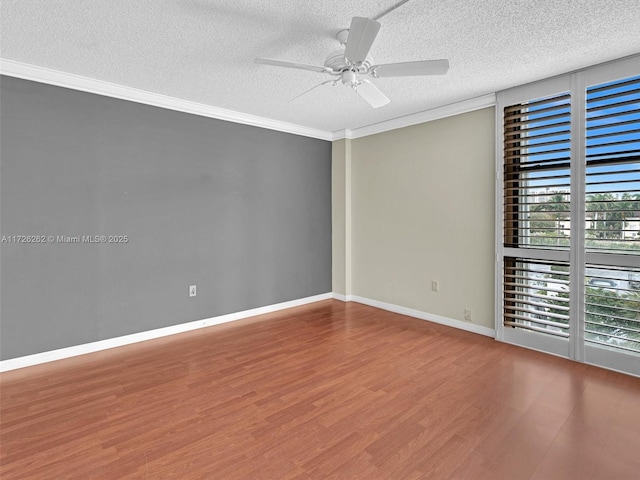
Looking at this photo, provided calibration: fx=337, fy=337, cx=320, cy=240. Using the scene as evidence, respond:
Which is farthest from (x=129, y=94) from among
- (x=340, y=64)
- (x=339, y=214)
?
(x=339, y=214)

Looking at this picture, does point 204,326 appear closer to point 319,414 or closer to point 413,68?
point 319,414

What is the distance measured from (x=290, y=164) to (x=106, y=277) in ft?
8.91

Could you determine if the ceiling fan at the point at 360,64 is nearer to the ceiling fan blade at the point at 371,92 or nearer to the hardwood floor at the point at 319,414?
the ceiling fan blade at the point at 371,92

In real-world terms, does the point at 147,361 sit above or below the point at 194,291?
below

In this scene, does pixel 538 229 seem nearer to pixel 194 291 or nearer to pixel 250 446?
pixel 250 446

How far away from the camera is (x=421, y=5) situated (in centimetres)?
204

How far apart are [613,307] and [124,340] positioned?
14.9ft

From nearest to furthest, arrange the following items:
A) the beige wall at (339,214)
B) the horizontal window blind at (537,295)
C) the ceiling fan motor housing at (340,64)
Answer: the ceiling fan motor housing at (340,64), the horizontal window blind at (537,295), the beige wall at (339,214)

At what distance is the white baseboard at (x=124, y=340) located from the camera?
2.95 metres

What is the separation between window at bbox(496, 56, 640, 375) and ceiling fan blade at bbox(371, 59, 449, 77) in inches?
64.5

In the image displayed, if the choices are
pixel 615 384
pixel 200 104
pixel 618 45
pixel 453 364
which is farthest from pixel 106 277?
pixel 618 45

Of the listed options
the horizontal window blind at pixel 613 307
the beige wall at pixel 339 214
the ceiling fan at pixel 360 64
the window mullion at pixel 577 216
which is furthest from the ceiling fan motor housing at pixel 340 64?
the beige wall at pixel 339 214

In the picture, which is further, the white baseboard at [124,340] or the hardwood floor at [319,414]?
the white baseboard at [124,340]

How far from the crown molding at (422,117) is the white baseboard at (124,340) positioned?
8.81ft
